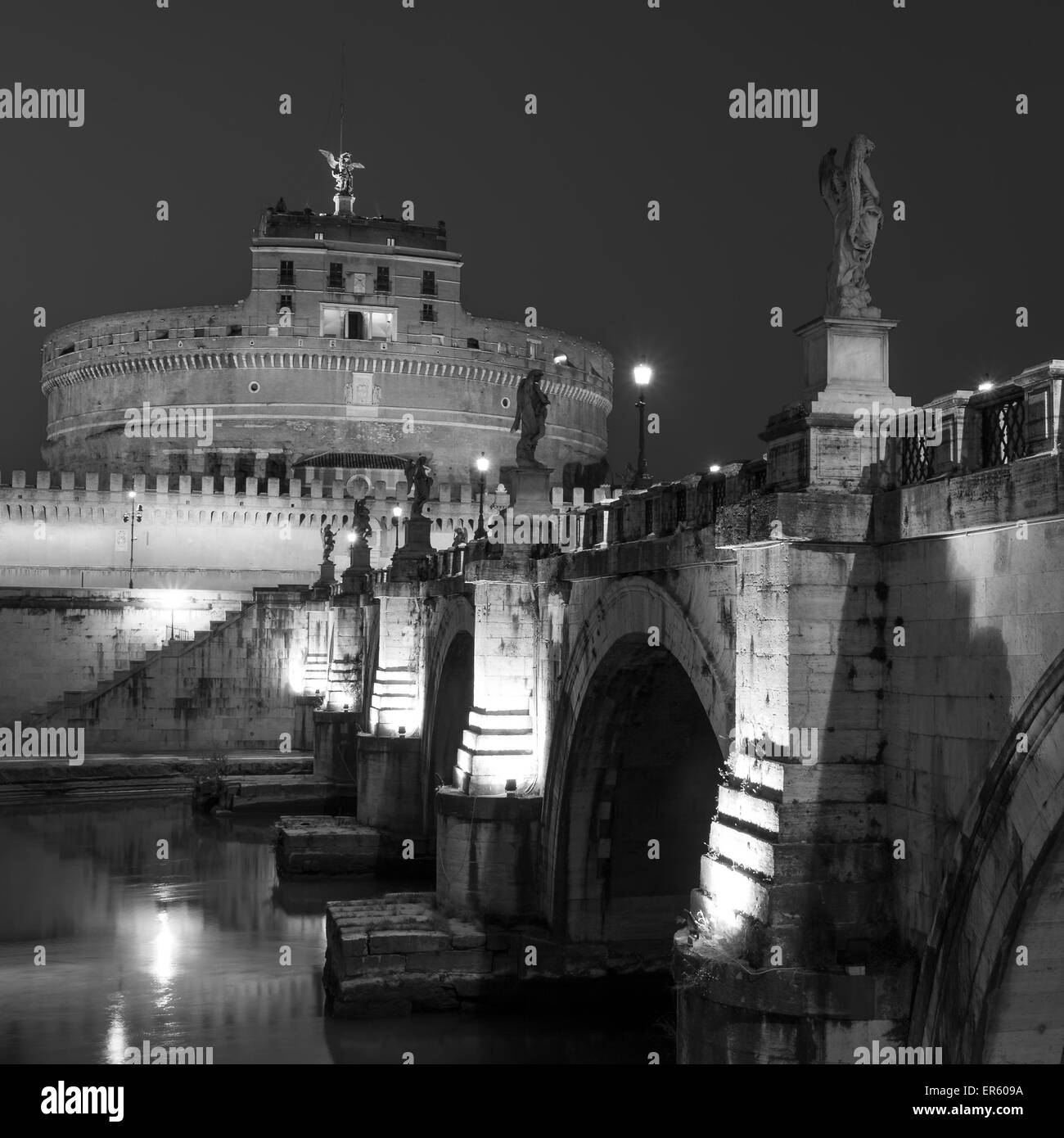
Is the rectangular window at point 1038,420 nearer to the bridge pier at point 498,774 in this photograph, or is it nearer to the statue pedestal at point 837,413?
the statue pedestal at point 837,413

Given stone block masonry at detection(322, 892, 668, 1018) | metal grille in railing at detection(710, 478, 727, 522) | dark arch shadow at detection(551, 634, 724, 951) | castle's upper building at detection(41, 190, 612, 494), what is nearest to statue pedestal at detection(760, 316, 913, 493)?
metal grille in railing at detection(710, 478, 727, 522)

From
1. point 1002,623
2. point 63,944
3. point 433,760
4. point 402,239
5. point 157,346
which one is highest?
point 402,239

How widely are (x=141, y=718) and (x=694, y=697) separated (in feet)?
83.8

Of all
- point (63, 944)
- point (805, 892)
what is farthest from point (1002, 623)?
point (63, 944)

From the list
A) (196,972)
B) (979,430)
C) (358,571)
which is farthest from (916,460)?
(358,571)

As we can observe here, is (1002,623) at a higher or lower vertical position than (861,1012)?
higher

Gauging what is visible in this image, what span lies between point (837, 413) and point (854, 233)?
4.58ft

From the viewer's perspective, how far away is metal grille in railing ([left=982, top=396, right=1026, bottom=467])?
25.8 feet

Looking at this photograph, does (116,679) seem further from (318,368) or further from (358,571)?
(318,368)

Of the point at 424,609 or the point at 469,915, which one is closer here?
the point at 469,915

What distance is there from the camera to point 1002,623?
809cm

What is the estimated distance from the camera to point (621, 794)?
17.1 meters

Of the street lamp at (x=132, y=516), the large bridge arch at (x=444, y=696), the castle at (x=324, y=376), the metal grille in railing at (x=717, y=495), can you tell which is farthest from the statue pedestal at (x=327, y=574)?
the metal grille in railing at (x=717, y=495)
